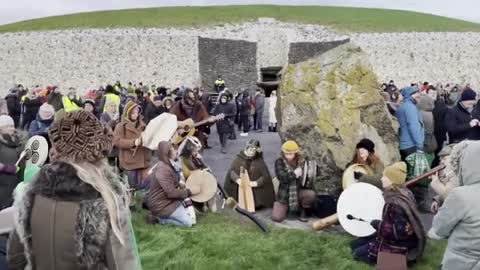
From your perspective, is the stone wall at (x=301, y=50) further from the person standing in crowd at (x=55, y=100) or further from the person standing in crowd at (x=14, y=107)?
the person standing in crowd at (x=55, y=100)

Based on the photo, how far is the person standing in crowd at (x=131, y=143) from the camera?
8.40 meters

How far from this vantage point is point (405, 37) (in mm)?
38500

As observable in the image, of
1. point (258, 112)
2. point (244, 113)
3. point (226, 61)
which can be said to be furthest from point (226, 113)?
point (226, 61)

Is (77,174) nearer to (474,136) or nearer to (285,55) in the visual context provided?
(474,136)

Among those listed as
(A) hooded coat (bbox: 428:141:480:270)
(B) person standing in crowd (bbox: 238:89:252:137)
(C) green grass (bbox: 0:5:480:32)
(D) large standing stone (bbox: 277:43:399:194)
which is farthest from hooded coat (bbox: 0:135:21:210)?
(C) green grass (bbox: 0:5:480:32)

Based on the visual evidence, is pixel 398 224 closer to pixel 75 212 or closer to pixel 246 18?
pixel 75 212

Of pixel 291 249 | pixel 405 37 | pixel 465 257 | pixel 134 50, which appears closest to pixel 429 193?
pixel 291 249

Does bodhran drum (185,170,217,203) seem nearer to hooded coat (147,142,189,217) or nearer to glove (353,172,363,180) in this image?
hooded coat (147,142,189,217)

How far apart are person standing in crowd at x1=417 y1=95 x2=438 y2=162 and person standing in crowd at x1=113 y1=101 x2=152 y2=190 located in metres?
4.24

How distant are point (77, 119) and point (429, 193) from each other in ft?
23.1

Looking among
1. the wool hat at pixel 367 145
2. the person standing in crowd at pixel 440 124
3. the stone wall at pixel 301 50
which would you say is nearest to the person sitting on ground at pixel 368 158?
the wool hat at pixel 367 145

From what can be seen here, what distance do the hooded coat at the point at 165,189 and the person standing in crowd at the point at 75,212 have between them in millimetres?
4504

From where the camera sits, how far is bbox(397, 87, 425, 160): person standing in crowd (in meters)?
8.50

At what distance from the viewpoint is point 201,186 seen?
26.7 feet
